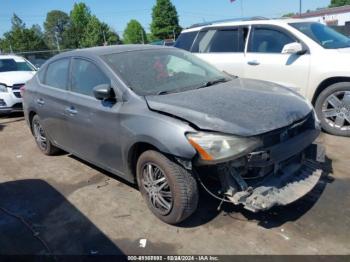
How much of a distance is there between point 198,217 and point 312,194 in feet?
4.20

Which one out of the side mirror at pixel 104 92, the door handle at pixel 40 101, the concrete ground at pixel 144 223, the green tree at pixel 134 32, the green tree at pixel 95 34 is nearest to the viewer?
the concrete ground at pixel 144 223

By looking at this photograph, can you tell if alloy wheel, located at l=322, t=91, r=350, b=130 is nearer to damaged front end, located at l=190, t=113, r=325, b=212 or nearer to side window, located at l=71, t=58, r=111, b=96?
damaged front end, located at l=190, t=113, r=325, b=212

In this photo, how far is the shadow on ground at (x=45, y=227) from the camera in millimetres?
3242

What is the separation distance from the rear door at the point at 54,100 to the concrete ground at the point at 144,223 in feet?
2.38

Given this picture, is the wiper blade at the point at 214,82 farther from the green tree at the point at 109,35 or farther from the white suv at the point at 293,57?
the green tree at the point at 109,35

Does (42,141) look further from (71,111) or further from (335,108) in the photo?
(335,108)

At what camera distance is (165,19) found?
67.2 m

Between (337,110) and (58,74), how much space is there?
13.7ft

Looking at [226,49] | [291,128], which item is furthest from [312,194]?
[226,49]

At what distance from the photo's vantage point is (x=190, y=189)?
3.14 metres

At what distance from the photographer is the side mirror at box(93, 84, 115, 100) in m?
3.60

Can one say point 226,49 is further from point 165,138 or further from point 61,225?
point 61,225

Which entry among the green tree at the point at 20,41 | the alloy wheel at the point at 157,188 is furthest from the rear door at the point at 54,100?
the green tree at the point at 20,41

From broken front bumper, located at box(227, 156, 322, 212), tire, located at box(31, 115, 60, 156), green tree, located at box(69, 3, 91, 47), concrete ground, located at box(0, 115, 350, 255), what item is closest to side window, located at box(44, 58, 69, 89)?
tire, located at box(31, 115, 60, 156)
